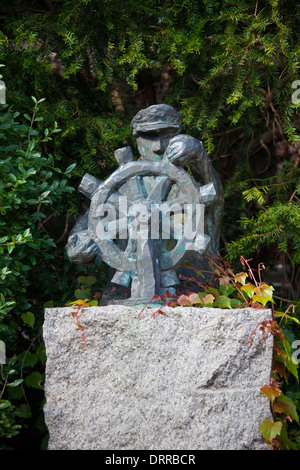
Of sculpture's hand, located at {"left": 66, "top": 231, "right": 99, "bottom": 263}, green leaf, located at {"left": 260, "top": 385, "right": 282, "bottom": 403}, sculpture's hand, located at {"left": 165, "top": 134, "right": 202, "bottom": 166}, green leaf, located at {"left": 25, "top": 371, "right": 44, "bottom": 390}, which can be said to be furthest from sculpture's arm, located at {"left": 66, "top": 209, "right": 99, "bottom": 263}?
green leaf, located at {"left": 260, "top": 385, "right": 282, "bottom": 403}

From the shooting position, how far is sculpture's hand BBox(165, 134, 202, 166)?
2291mm

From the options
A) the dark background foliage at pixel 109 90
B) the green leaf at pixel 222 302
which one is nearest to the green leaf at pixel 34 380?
the dark background foliage at pixel 109 90

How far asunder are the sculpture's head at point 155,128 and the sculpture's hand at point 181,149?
0.28ft

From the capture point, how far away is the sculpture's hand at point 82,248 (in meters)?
2.33

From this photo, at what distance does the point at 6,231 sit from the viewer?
2.42 meters

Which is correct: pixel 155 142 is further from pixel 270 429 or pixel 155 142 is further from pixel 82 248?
pixel 270 429

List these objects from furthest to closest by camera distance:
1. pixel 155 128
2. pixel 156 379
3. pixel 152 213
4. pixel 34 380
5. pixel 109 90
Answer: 1. pixel 109 90
2. pixel 34 380
3. pixel 155 128
4. pixel 152 213
5. pixel 156 379

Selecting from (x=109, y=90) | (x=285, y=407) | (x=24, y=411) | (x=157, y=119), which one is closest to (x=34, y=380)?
(x=24, y=411)

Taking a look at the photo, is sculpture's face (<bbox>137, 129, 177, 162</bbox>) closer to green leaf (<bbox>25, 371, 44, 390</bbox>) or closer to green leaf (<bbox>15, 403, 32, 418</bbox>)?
green leaf (<bbox>25, 371, 44, 390</bbox>)

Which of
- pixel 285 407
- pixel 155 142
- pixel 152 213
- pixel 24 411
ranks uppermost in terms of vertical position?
pixel 155 142

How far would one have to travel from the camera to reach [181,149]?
7.51 ft

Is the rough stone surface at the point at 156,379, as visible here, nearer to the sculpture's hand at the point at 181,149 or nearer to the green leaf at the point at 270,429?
the green leaf at the point at 270,429

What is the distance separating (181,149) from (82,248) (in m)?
0.53

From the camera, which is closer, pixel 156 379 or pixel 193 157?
pixel 156 379
